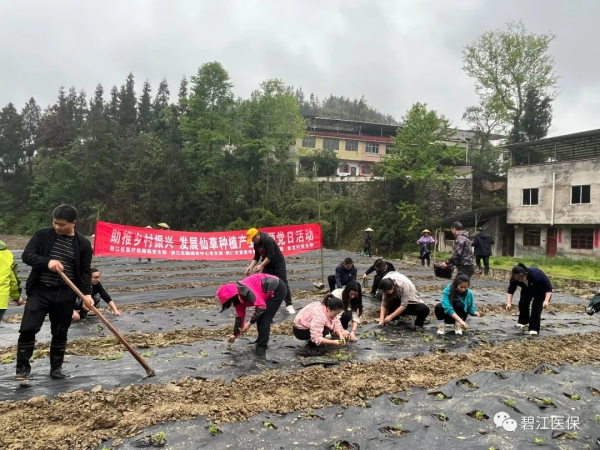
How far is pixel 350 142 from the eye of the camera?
39844mm

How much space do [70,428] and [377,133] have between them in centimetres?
4157

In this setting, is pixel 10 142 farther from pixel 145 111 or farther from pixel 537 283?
pixel 537 283

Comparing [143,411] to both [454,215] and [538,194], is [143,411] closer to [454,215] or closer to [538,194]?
[538,194]

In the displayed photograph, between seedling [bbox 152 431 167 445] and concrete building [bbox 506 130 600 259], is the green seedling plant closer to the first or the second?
seedling [bbox 152 431 167 445]

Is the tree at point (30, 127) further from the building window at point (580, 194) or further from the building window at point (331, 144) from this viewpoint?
the building window at point (580, 194)

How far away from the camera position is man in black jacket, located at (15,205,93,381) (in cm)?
391

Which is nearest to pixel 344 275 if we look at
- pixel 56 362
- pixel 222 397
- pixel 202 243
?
pixel 222 397

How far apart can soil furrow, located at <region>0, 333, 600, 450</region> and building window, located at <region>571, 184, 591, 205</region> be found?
1987 centimetres

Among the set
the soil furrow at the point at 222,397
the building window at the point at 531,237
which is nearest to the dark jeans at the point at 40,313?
the soil furrow at the point at 222,397

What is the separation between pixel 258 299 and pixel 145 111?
51.1 meters

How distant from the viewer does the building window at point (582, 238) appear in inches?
851

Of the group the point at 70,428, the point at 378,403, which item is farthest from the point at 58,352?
the point at 378,403

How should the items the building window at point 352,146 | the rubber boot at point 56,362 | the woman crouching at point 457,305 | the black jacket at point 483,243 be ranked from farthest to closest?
the building window at point 352,146
the black jacket at point 483,243
the woman crouching at point 457,305
the rubber boot at point 56,362

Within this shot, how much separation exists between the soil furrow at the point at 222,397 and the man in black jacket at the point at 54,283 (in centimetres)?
63
